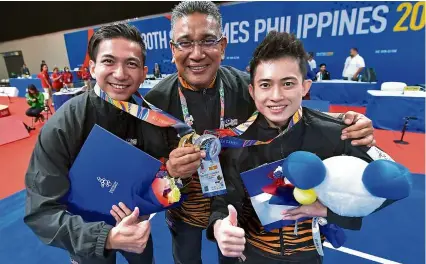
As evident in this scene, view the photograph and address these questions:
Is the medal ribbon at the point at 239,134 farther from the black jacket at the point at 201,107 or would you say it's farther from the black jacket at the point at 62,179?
the black jacket at the point at 62,179

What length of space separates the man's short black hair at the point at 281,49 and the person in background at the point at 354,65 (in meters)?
7.24

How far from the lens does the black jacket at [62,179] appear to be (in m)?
1.04

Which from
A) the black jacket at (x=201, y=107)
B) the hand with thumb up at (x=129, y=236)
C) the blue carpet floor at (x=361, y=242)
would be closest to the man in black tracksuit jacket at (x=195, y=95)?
the black jacket at (x=201, y=107)

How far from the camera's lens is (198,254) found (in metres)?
1.77

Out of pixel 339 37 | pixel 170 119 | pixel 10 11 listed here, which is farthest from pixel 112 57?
pixel 10 11

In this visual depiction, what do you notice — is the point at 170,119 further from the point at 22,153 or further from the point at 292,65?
the point at 22,153

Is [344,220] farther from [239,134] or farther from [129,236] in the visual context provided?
[129,236]

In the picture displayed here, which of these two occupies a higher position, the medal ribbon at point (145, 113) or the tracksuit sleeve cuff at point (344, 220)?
the medal ribbon at point (145, 113)

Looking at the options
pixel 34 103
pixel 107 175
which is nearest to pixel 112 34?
pixel 107 175

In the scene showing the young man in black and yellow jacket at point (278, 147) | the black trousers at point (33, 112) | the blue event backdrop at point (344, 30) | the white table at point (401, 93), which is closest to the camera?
the young man in black and yellow jacket at point (278, 147)

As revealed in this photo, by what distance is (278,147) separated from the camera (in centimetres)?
125

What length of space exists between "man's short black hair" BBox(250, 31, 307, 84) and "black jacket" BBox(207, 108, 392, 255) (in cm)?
26

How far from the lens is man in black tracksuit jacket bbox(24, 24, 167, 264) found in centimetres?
103

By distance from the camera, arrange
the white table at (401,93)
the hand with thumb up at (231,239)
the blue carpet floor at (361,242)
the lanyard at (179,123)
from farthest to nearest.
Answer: the white table at (401,93), the blue carpet floor at (361,242), the lanyard at (179,123), the hand with thumb up at (231,239)
